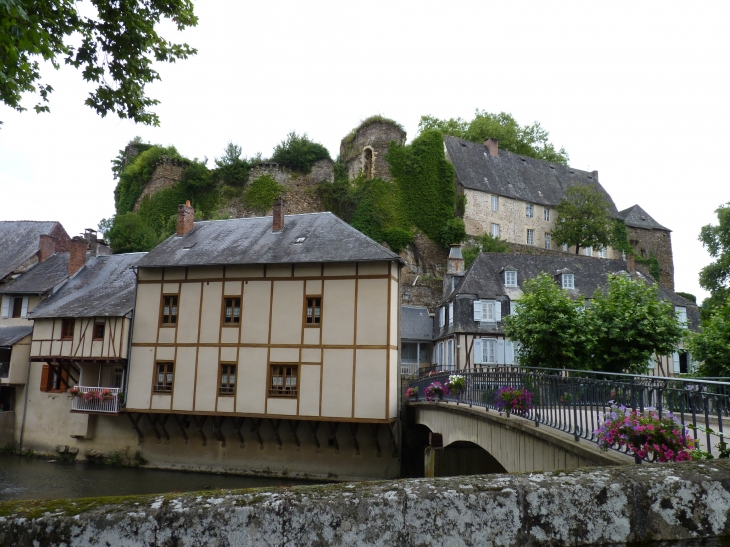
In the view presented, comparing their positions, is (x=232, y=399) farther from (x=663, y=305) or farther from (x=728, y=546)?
(x=728, y=546)

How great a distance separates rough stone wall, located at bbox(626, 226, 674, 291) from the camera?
157ft

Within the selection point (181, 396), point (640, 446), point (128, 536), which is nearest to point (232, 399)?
point (181, 396)

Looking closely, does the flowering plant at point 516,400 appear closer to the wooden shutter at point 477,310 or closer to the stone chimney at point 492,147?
the wooden shutter at point 477,310

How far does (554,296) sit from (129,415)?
51.9 feet

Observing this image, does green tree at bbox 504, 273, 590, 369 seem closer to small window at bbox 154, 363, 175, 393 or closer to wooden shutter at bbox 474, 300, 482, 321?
wooden shutter at bbox 474, 300, 482, 321

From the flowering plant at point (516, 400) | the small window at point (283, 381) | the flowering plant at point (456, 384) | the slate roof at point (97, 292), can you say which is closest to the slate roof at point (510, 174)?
the slate roof at point (97, 292)

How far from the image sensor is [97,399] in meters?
21.9

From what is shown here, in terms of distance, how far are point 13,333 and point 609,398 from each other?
25861 mm

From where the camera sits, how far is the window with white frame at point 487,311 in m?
28.5

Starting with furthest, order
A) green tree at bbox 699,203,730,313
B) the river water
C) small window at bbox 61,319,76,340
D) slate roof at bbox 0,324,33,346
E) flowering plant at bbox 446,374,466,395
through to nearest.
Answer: green tree at bbox 699,203,730,313 < slate roof at bbox 0,324,33,346 < small window at bbox 61,319,76,340 < the river water < flowering plant at bbox 446,374,466,395

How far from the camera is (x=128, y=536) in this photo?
6.71 ft

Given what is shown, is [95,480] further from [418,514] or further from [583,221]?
[583,221]

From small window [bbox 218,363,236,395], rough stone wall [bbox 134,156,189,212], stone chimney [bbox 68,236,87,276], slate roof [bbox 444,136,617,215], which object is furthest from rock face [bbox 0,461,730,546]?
rough stone wall [bbox 134,156,189,212]

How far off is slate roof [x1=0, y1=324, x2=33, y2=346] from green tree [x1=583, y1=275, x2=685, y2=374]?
22.2 m
